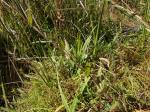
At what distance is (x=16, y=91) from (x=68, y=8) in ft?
1.75

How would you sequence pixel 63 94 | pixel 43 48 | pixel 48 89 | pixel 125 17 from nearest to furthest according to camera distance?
pixel 63 94 → pixel 48 89 → pixel 43 48 → pixel 125 17

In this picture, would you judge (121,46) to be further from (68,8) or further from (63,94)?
(63,94)

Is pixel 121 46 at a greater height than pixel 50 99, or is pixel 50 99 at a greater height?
pixel 121 46

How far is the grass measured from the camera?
2021 mm

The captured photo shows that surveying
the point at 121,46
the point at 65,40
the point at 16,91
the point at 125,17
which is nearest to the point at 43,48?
the point at 65,40

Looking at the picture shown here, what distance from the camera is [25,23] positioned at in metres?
2.22

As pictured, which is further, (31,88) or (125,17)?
(125,17)

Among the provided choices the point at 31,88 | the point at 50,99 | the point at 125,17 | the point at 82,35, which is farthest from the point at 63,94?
the point at 125,17

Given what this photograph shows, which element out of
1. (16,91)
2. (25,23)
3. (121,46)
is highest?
(25,23)

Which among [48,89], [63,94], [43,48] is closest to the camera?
[63,94]

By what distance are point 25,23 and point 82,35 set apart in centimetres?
32

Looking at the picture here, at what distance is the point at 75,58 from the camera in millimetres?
2141

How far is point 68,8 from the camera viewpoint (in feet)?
7.05

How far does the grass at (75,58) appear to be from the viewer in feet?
6.63
